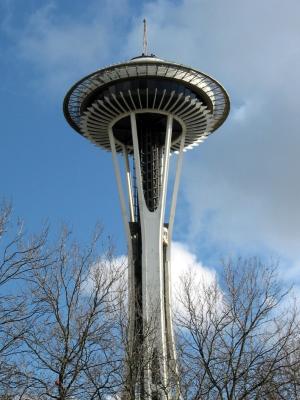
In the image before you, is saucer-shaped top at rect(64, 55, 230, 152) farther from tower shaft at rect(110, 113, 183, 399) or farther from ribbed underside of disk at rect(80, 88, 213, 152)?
tower shaft at rect(110, 113, 183, 399)

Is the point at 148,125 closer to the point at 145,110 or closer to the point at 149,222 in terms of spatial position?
the point at 145,110

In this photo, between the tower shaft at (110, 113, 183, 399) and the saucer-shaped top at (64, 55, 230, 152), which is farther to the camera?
the saucer-shaped top at (64, 55, 230, 152)

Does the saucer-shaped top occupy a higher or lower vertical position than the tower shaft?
higher

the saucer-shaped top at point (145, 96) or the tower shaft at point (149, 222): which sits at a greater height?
the saucer-shaped top at point (145, 96)

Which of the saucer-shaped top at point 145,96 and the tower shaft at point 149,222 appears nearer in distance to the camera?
the tower shaft at point 149,222

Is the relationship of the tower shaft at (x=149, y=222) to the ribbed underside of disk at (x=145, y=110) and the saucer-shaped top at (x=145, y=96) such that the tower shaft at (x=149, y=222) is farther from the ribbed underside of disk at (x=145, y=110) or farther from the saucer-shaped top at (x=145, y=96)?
the saucer-shaped top at (x=145, y=96)

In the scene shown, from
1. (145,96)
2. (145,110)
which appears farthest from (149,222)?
(145,96)

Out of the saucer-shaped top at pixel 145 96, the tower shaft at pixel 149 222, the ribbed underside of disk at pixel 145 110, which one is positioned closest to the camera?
the tower shaft at pixel 149 222

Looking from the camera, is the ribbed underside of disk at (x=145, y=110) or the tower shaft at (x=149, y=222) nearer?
the tower shaft at (x=149, y=222)

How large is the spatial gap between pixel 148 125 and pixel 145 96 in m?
4.31

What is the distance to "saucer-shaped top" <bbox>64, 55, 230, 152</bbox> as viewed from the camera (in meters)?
54.9

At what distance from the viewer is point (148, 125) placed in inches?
2376

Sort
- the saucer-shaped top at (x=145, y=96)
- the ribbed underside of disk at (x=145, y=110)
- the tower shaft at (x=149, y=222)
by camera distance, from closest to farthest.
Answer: the tower shaft at (x=149, y=222) < the saucer-shaped top at (x=145, y=96) < the ribbed underside of disk at (x=145, y=110)

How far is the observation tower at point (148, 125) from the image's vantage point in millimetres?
54000
